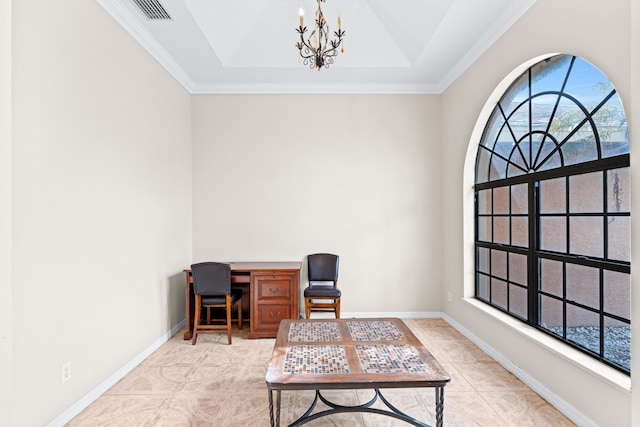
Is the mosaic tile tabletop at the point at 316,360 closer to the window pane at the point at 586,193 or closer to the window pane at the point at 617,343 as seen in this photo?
the window pane at the point at 617,343

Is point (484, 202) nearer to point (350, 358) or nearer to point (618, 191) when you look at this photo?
point (618, 191)

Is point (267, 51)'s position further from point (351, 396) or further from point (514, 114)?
point (351, 396)

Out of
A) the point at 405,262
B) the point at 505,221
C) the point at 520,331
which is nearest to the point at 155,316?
the point at 405,262

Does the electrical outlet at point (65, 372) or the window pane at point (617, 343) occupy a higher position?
the window pane at point (617, 343)

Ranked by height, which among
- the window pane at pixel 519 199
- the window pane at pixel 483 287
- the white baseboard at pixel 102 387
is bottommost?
the white baseboard at pixel 102 387

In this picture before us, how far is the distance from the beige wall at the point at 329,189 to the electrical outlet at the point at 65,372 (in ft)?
7.53

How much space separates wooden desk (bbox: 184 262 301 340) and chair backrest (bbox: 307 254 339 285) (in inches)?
18.7

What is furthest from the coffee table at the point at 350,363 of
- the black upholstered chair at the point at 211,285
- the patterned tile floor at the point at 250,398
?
the black upholstered chair at the point at 211,285

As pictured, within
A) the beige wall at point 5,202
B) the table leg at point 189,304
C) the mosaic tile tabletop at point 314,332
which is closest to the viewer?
the beige wall at point 5,202

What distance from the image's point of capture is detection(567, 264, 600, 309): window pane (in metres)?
2.28

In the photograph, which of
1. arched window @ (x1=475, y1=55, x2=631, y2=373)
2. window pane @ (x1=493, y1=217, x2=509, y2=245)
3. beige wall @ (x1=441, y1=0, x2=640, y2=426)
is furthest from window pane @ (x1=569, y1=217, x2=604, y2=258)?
window pane @ (x1=493, y1=217, x2=509, y2=245)

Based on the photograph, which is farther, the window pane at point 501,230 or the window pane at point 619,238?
the window pane at point 501,230

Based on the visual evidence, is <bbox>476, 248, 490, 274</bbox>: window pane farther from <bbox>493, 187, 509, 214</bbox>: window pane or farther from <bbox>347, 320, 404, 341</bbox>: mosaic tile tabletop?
<bbox>347, 320, 404, 341</bbox>: mosaic tile tabletop

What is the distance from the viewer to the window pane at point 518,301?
3039 millimetres
